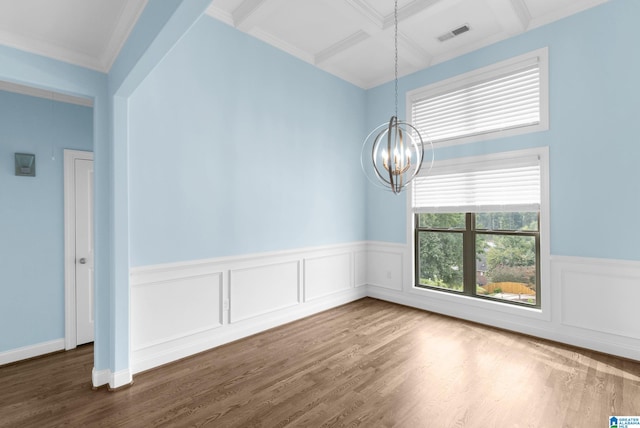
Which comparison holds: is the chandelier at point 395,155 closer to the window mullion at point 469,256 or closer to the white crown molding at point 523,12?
the window mullion at point 469,256

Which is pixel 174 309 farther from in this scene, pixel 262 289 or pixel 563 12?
pixel 563 12

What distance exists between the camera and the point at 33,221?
3.21 metres

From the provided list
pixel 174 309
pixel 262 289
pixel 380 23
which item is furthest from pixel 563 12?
pixel 174 309

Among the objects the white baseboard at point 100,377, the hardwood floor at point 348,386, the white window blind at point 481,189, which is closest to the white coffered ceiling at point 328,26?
the white window blind at point 481,189

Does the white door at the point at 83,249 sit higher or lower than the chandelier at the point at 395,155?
lower

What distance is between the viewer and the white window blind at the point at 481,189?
11.6 ft

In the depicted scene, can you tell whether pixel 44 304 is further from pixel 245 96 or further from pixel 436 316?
pixel 436 316

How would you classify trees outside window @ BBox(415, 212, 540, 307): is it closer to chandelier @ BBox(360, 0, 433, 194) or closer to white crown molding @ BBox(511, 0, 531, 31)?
chandelier @ BBox(360, 0, 433, 194)

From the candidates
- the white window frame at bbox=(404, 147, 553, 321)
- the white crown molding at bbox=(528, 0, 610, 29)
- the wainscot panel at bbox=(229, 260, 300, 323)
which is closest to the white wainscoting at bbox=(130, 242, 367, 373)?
the wainscot panel at bbox=(229, 260, 300, 323)

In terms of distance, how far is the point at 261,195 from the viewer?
3.66 m

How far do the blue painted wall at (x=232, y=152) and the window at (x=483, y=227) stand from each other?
126 centimetres

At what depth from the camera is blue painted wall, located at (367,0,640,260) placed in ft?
9.68

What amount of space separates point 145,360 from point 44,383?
2.60 feet

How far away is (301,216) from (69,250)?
102 inches
